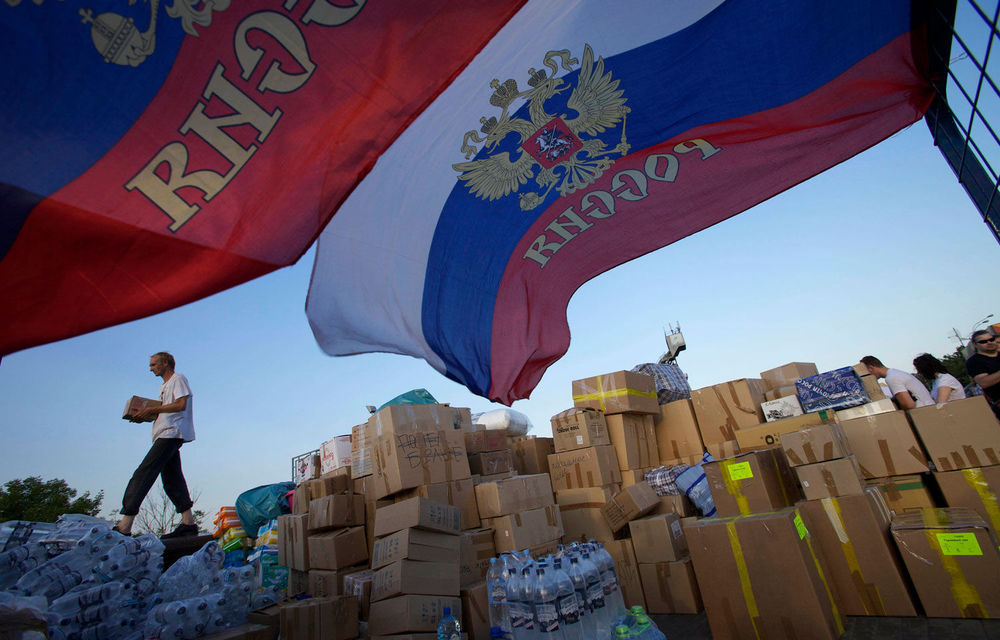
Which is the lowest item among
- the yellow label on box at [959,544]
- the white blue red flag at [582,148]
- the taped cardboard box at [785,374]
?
the yellow label on box at [959,544]

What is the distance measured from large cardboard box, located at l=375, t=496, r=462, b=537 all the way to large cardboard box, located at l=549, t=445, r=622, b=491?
145cm

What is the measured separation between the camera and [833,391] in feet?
12.8

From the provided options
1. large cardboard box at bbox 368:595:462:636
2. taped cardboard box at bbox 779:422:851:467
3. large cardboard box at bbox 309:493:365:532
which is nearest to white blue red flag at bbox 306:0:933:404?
large cardboard box at bbox 368:595:462:636

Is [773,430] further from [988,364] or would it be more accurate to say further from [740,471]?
[988,364]

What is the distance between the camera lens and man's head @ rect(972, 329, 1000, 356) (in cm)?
346

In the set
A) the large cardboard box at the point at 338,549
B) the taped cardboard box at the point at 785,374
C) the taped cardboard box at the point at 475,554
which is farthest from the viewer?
the taped cardboard box at the point at 785,374

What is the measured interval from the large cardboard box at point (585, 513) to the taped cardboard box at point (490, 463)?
2.32ft

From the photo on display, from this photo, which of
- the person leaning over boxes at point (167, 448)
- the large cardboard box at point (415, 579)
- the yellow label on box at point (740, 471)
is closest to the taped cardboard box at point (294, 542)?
the person leaning over boxes at point (167, 448)

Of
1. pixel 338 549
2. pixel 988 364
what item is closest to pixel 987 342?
pixel 988 364

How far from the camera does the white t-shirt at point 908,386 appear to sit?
13.1 feet

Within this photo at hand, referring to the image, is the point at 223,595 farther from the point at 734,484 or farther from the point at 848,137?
the point at 848,137

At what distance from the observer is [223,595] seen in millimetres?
3055

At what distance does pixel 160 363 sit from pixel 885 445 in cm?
531

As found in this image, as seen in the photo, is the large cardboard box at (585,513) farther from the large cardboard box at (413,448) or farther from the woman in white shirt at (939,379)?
the woman in white shirt at (939,379)
